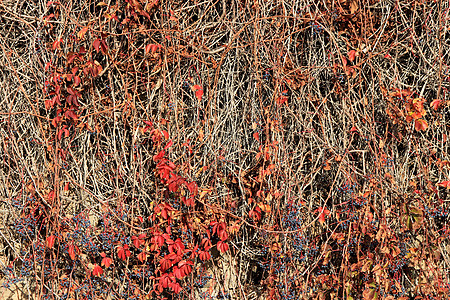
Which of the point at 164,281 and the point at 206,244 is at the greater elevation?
the point at 206,244

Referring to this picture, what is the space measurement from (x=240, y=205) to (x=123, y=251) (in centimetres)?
66

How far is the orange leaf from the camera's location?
1.99 meters

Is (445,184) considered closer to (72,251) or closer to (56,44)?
(72,251)

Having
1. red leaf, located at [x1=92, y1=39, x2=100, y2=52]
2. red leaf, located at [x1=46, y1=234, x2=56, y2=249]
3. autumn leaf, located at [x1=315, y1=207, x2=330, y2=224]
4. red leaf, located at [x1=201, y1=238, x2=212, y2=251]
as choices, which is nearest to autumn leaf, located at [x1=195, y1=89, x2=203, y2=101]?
red leaf, located at [x1=92, y1=39, x2=100, y2=52]

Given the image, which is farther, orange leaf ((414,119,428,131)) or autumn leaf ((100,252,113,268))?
autumn leaf ((100,252,113,268))

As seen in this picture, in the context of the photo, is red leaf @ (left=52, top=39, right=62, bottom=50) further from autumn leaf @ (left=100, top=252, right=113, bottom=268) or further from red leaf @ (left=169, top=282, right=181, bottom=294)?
red leaf @ (left=169, top=282, right=181, bottom=294)

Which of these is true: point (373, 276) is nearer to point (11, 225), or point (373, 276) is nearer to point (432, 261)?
point (432, 261)

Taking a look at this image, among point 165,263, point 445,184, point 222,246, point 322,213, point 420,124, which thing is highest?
point 420,124

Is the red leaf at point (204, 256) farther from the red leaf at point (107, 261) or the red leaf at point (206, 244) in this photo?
the red leaf at point (107, 261)

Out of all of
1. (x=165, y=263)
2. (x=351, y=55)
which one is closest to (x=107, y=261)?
(x=165, y=263)

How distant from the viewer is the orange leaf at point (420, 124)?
1990 millimetres

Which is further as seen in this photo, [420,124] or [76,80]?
[76,80]

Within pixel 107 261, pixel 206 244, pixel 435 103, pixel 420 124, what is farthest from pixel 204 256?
pixel 435 103

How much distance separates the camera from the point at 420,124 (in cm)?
200
